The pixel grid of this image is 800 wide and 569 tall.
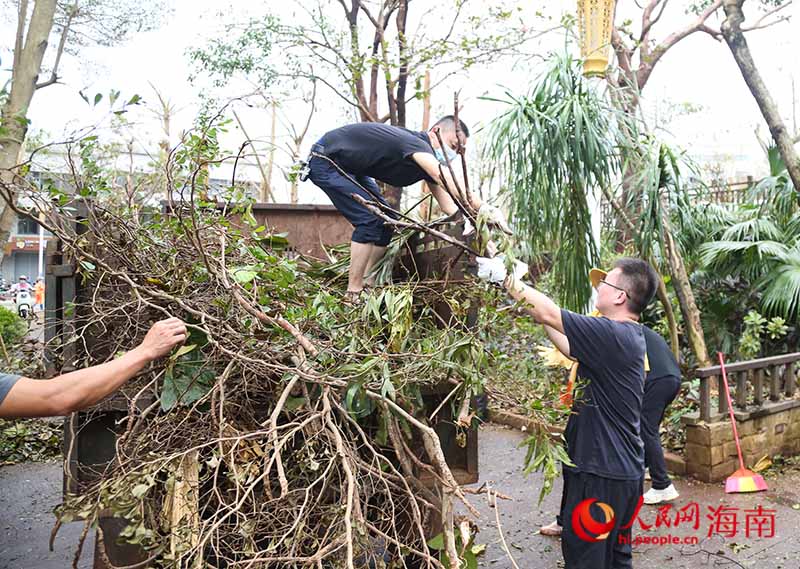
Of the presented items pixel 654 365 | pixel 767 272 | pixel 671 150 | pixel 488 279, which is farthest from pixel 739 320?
pixel 488 279

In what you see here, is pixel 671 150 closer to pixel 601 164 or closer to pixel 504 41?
pixel 601 164

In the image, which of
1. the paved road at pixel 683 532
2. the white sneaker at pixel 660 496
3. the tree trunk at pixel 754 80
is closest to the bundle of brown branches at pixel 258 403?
the paved road at pixel 683 532

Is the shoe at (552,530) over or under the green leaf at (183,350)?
under

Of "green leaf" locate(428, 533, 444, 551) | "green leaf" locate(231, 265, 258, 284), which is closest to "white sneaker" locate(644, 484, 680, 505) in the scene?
"green leaf" locate(428, 533, 444, 551)

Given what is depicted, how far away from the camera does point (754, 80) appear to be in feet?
24.0

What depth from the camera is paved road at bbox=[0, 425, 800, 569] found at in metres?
3.89

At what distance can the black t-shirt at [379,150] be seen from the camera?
3295 millimetres

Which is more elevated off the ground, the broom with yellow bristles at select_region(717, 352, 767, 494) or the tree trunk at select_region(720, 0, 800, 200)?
the tree trunk at select_region(720, 0, 800, 200)

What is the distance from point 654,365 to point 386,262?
7.30 feet

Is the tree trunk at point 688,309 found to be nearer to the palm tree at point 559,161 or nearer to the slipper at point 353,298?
the palm tree at point 559,161

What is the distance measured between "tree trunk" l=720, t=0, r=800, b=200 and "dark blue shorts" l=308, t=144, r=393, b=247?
18.0 feet

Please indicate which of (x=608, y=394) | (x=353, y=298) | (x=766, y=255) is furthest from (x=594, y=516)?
(x=766, y=255)

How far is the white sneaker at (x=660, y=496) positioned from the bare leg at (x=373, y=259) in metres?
2.82

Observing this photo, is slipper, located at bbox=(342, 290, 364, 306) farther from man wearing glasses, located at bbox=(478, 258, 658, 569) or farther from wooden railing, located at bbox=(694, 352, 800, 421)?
wooden railing, located at bbox=(694, 352, 800, 421)
